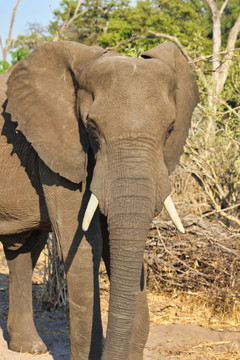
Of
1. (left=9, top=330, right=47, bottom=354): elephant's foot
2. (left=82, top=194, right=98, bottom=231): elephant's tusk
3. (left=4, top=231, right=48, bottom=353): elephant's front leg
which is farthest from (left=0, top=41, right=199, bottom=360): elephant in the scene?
(left=9, top=330, right=47, bottom=354): elephant's foot

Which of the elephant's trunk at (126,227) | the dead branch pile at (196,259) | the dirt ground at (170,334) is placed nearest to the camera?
the elephant's trunk at (126,227)

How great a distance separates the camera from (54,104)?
343cm

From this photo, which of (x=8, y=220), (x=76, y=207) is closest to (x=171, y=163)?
(x=76, y=207)

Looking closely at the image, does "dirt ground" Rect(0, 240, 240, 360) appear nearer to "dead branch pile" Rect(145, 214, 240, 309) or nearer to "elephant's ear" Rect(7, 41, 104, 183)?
"dead branch pile" Rect(145, 214, 240, 309)

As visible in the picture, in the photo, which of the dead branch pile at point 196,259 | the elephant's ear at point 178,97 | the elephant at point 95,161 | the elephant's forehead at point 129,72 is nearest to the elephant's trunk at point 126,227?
the elephant at point 95,161

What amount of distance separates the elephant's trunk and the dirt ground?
146 centimetres

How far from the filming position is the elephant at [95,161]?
2.94 m

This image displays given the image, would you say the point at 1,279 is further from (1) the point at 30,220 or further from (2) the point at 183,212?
(1) the point at 30,220

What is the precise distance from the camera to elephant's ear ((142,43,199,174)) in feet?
11.3

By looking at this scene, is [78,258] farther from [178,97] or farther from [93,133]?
[178,97]

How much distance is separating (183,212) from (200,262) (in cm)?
90

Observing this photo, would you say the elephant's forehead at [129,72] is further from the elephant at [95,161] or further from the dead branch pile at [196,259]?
the dead branch pile at [196,259]

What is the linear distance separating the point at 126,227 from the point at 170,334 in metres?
2.35

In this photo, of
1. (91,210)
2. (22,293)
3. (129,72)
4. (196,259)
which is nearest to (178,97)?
(129,72)
